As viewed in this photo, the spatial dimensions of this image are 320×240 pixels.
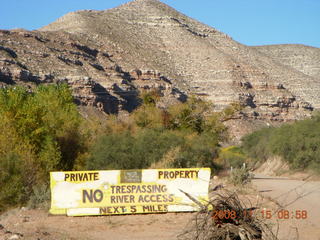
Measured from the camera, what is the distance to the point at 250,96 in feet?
373

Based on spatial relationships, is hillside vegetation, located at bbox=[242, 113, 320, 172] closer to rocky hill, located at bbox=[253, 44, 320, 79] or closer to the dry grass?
the dry grass

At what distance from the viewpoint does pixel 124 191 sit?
1775 cm

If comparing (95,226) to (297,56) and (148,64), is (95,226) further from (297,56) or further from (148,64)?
(297,56)

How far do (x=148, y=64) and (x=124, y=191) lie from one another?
95371 mm

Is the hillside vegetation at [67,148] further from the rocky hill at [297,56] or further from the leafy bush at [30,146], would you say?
the rocky hill at [297,56]

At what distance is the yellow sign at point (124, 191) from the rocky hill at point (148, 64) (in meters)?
56.1

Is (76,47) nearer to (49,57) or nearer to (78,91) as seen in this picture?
(49,57)

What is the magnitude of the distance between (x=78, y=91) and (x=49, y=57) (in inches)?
393

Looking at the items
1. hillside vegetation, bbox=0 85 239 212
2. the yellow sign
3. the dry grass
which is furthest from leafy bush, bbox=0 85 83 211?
the dry grass

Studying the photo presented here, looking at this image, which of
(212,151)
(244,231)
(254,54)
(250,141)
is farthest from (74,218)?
(254,54)

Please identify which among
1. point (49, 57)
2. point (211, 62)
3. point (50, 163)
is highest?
point (211, 62)

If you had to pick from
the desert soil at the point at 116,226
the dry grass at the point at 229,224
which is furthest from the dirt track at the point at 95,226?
the dry grass at the point at 229,224

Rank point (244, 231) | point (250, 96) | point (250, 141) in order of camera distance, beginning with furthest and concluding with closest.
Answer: point (250, 96) → point (250, 141) → point (244, 231)

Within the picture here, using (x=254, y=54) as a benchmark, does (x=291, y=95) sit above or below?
below
